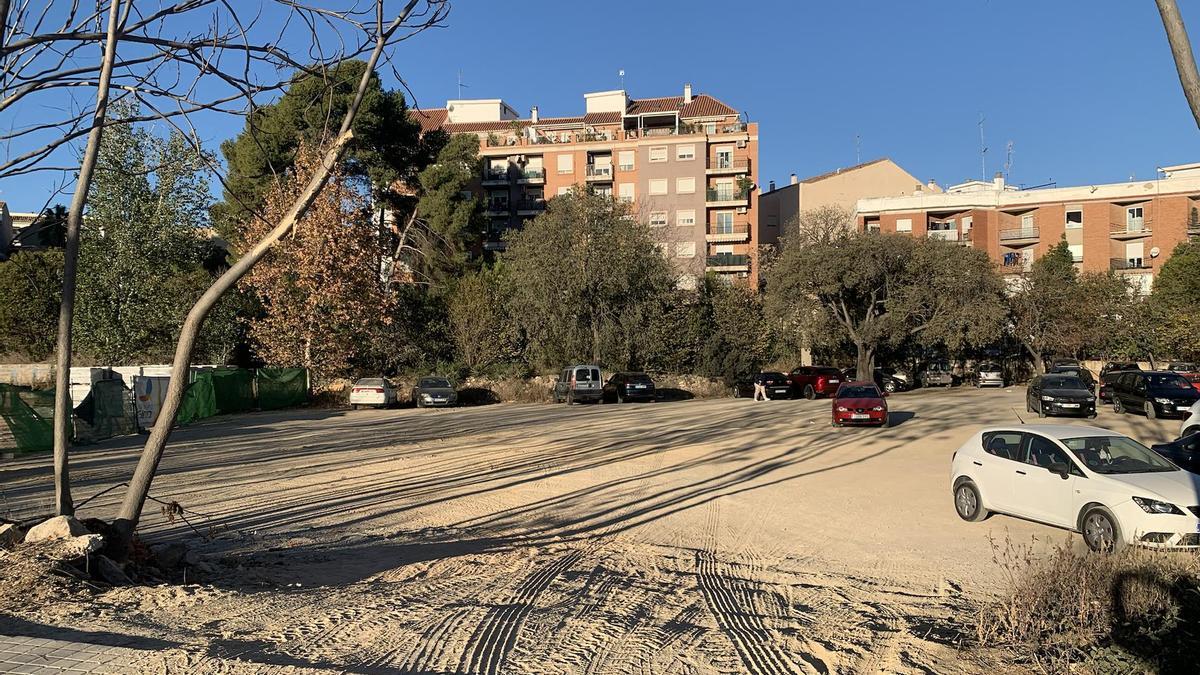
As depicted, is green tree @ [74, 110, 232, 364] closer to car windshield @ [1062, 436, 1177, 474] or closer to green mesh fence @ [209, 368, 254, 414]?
green mesh fence @ [209, 368, 254, 414]

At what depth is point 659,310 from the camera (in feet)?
152

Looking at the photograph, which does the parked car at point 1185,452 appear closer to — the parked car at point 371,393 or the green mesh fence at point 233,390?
the green mesh fence at point 233,390

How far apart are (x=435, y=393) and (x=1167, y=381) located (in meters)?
28.9

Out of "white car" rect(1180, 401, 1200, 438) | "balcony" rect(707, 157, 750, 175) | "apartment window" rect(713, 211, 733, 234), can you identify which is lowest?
"white car" rect(1180, 401, 1200, 438)

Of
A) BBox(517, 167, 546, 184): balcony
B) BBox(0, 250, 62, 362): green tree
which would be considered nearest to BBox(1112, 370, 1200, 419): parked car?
BBox(0, 250, 62, 362): green tree

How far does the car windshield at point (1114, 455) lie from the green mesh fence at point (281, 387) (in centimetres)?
3399

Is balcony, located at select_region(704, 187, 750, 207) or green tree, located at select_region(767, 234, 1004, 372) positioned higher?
balcony, located at select_region(704, 187, 750, 207)

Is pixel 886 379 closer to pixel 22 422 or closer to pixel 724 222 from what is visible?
pixel 724 222

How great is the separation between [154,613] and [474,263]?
50369 millimetres

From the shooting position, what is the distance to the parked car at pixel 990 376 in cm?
5088

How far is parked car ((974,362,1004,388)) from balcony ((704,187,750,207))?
80.4ft

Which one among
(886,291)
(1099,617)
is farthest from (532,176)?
(1099,617)

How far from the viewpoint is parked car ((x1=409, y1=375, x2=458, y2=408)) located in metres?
39.0

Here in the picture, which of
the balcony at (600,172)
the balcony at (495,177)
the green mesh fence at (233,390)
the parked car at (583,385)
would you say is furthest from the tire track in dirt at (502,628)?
the balcony at (495,177)
